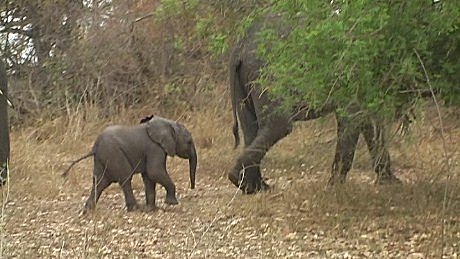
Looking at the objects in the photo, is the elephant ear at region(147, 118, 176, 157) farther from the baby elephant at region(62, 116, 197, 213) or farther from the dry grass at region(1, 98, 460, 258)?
the dry grass at region(1, 98, 460, 258)

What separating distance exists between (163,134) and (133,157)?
31cm

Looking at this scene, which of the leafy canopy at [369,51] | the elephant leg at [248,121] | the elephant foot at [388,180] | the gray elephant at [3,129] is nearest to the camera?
the leafy canopy at [369,51]

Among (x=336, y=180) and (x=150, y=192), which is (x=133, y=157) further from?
(x=336, y=180)

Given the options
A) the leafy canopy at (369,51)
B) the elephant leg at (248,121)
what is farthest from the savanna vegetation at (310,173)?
the elephant leg at (248,121)

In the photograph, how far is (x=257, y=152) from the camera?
8.44m

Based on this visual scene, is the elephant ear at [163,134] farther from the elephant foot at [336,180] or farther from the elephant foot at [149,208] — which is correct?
the elephant foot at [336,180]

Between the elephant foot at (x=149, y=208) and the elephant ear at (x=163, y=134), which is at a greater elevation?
the elephant ear at (x=163, y=134)

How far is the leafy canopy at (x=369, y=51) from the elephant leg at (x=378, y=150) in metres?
0.46

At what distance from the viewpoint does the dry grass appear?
6012 millimetres

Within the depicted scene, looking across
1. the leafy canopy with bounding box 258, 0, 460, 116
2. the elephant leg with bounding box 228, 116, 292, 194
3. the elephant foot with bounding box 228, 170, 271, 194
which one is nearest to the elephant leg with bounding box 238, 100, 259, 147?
the elephant leg with bounding box 228, 116, 292, 194

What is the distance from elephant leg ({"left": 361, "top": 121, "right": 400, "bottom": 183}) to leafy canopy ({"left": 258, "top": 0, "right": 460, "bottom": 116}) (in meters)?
0.46

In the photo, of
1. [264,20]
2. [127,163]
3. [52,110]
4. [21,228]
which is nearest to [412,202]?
[264,20]

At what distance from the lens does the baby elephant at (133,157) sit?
773 centimetres

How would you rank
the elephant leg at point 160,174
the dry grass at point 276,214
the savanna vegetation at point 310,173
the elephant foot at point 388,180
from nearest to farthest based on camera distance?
the savanna vegetation at point 310,173
the dry grass at point 276,214
the elephant leg at point 160,174
the elephant foot at point 388,180
